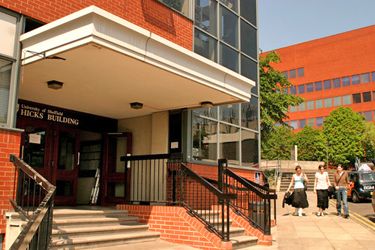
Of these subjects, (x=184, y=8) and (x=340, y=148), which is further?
(x=340, y=148)

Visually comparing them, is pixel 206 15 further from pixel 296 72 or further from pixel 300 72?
pixel 296 72

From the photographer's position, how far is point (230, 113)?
41.9 feet

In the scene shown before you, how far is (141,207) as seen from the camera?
9.10 meters

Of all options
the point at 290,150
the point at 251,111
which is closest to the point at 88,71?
the point at 251,111

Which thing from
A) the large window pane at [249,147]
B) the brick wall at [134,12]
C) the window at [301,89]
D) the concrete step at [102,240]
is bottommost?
the concrete step at [102,240]

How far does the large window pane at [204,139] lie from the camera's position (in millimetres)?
11005

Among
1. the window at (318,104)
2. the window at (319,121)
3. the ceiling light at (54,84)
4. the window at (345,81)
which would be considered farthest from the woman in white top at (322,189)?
the window at (318,104)

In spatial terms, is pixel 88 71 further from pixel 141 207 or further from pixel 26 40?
pixel 141 207

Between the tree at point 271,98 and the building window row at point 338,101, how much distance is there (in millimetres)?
41016

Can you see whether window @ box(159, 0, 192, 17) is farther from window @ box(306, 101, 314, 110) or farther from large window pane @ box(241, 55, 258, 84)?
window @ box(306, 101, 314, 110)

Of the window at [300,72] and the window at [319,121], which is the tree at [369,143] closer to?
the window at [319,121]

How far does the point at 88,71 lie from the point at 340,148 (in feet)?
180

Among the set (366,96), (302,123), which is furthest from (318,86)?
(366,96)

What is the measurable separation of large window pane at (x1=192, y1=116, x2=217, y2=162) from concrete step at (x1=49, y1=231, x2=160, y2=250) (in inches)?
122
